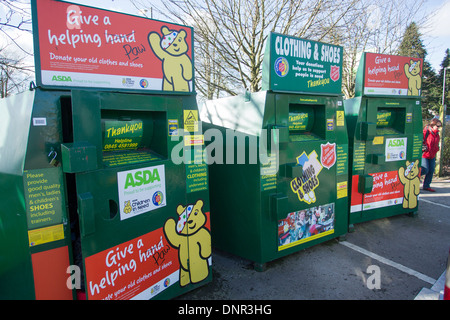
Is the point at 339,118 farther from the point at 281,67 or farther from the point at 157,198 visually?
the point at 157,198

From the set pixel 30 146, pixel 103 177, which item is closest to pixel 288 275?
pixel 103 177

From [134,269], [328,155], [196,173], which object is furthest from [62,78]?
[328,155]

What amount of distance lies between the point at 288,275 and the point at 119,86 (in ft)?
8.93

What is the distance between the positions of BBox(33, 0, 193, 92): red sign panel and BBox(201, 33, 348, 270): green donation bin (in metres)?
1.02

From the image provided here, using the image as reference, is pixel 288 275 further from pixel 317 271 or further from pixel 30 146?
pixel 30 146

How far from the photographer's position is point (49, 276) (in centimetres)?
210

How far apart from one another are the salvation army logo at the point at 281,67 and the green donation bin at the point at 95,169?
3.52ft

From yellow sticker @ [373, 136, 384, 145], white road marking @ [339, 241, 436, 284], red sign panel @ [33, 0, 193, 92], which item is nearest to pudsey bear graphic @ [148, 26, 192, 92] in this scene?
red sign panel @ [33, 0, 193, 92]

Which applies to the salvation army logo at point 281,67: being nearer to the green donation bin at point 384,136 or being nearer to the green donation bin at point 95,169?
the green donation bin at point 95,169

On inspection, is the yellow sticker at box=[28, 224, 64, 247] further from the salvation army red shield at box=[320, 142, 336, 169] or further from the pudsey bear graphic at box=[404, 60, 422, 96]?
the pudsey bear graphic at box=[404, 60, 422, 96]

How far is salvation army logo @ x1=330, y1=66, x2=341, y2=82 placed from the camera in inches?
154

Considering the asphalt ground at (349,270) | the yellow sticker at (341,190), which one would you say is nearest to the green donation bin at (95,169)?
the asphalt ground at (349,270)

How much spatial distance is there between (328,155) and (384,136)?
1.59 meters

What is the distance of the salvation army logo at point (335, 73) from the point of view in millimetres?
3912
